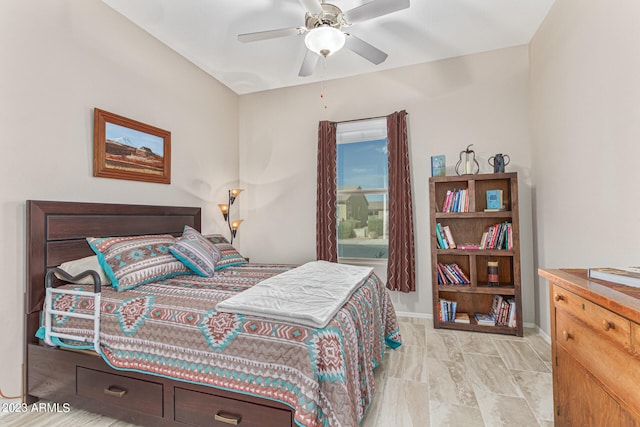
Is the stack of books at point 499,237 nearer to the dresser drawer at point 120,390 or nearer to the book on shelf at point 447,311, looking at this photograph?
the book on shelf at point 447,311

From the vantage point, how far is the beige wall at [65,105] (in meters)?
1.91

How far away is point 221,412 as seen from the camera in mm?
1466

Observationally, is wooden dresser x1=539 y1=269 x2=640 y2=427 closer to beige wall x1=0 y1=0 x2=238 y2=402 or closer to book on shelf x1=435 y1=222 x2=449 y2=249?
book on shelf x1=435 y1=222 x2=449 y2=249

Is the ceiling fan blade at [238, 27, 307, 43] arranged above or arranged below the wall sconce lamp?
above

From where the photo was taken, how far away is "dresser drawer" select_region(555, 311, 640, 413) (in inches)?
33.4

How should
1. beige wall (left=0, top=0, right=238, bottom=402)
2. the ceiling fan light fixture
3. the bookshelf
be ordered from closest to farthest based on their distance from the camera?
beige wall (left=0, top=0, right=238, bottom=402) → the ceiling fan light fixture → the bookshelf

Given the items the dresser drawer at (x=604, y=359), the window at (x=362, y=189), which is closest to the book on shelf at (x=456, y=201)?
the window at (x=362, y=189)

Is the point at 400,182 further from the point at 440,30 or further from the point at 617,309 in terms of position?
the point at 617,309

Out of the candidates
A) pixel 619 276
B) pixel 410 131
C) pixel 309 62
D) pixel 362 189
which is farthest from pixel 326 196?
pixel 619 276

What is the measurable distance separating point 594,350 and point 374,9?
85.2 inches

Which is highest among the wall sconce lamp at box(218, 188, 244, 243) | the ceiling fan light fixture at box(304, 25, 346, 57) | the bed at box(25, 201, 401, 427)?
the ceiling fan light fixture at box(304, 25, 346, 57)

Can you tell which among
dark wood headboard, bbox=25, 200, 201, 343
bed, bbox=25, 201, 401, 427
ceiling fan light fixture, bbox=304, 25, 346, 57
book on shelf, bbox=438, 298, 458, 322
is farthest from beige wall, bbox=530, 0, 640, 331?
dark wood headboard, bbox=25, 200, 201, 343

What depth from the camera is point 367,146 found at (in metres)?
3.87

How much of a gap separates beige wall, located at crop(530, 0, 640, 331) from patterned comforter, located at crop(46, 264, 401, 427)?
1.57 metres
